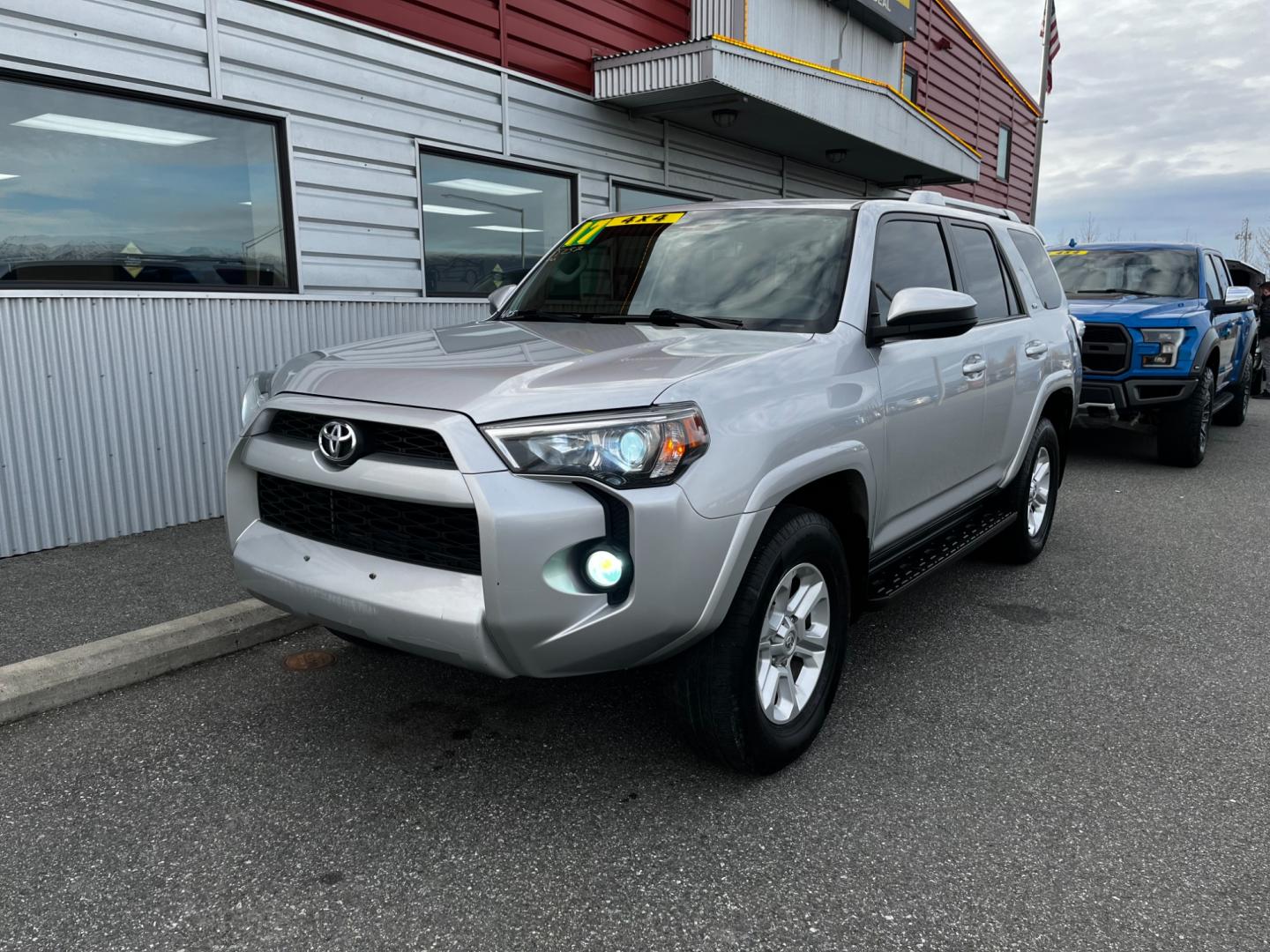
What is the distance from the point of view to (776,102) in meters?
8.73

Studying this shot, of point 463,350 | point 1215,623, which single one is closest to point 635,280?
point 463,350

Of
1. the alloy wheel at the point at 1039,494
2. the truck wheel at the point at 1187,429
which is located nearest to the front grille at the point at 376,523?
the alloy wheel at the point at 1039,494

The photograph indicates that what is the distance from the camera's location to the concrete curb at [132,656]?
3.46 m

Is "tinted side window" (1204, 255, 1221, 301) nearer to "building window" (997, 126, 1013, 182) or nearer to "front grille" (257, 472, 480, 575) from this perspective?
"front grille" (257, 472, 480, 575)

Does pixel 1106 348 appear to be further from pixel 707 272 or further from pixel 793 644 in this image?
pixel 793 644

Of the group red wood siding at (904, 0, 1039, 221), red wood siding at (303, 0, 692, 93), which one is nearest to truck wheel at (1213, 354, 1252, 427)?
red wood siding at (904, 0, 1039, 221)

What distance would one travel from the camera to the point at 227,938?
226cm

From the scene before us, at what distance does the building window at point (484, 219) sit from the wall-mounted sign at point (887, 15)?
565 cm

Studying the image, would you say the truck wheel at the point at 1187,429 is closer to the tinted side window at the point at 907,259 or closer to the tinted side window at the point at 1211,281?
the tinted side window at the point at 1211,281

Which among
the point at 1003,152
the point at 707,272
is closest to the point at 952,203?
the point at 707,272

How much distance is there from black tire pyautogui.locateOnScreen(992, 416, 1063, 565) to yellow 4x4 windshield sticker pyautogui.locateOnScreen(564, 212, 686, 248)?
229cm

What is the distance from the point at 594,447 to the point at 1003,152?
826 inches

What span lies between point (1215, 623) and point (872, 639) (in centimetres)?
173

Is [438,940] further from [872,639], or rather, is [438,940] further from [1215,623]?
[1215,623]
